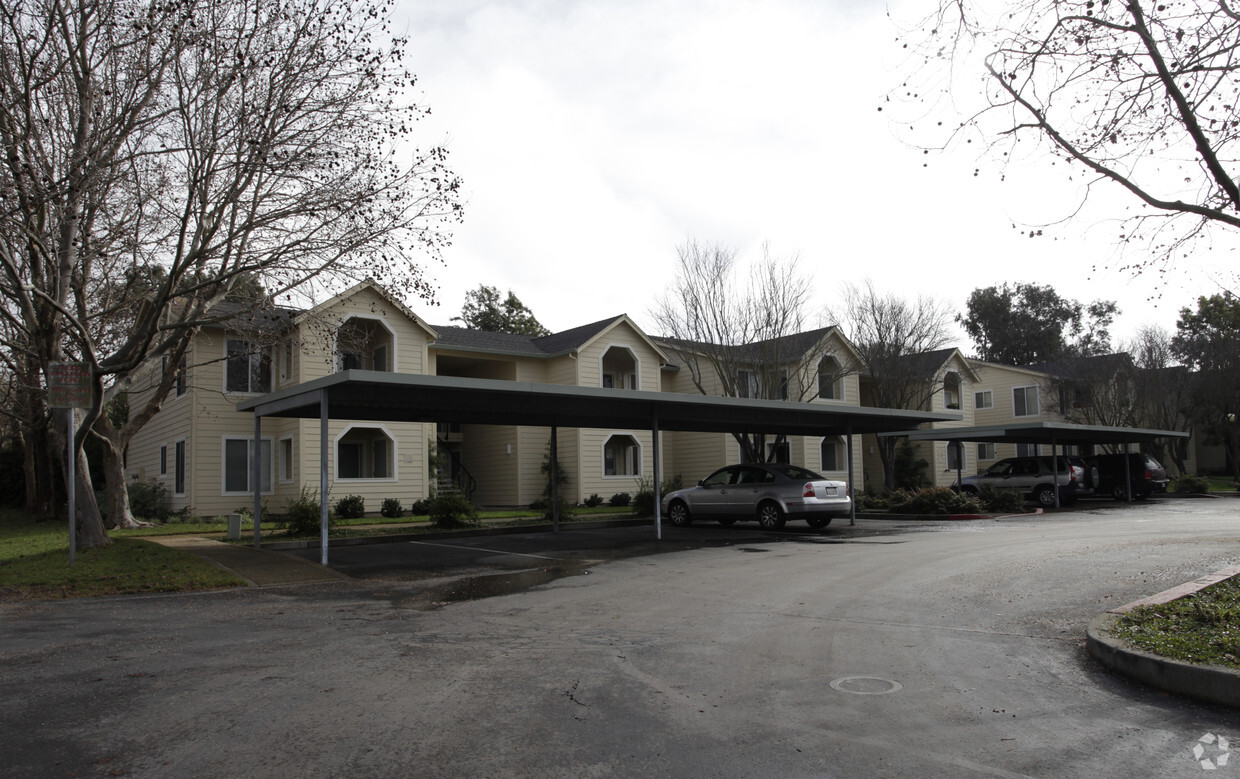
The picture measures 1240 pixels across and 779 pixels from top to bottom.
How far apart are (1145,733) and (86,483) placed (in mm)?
16271

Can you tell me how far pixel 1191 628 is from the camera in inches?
276

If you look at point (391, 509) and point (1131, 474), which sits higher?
point (1131, 474)

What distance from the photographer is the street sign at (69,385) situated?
12.7m

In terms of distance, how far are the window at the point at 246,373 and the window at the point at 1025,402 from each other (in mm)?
35770

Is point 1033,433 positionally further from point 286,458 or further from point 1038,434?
point 286,458

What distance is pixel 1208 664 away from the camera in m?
5.86

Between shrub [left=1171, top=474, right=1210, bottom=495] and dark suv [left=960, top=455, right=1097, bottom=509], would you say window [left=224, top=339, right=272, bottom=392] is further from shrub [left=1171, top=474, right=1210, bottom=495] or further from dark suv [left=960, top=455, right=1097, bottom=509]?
shrub [left=1171, top=474, right=1210, bottom=495]

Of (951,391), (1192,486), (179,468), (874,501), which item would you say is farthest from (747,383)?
(951,391)

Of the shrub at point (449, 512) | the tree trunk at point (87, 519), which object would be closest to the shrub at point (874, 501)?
the shrub at point (449, 512)

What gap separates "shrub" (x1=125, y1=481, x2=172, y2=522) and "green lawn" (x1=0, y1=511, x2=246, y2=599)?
370 inches

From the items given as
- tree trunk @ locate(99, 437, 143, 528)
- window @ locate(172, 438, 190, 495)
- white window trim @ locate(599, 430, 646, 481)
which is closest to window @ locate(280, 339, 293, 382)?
window @ locate(172, 438, 190, 495)

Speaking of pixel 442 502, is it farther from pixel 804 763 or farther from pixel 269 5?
pixel 804 763

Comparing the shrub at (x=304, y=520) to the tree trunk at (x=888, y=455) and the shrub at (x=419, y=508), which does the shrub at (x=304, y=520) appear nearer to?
the shrub at (x=419, y=508)

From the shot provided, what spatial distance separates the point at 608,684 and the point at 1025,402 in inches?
1710
